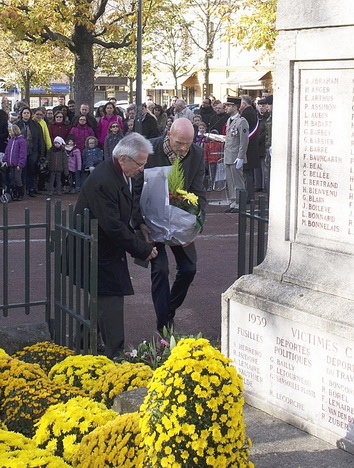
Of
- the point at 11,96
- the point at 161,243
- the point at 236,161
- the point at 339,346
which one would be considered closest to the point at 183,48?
the point at 11,96

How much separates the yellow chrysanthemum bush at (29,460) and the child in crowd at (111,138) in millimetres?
13994

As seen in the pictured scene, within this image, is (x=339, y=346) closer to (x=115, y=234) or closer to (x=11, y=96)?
(x=115, y=234)

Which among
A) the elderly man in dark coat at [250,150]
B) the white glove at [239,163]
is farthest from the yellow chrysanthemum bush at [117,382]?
the elderly man in dark coat at [250,150]

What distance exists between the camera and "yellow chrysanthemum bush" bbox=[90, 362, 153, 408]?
5.20 m

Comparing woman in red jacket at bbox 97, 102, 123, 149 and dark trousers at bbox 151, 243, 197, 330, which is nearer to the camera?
dark trousers at bbox 151, 243, 197, 330

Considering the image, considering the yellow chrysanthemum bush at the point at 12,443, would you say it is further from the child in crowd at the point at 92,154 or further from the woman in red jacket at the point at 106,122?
the woman in red jacket at the point at 106,122

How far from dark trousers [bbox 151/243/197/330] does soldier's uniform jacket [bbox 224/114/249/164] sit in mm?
8113

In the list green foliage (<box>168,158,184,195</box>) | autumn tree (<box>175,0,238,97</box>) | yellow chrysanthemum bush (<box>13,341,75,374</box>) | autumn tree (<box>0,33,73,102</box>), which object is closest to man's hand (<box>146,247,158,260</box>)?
green foliage (<box>168,158,184,195</box>)

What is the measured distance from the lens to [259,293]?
16.1 feet

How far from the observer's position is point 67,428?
4.32 metres

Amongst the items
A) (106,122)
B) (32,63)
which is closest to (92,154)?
(106,122)

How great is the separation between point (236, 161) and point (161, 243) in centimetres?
852

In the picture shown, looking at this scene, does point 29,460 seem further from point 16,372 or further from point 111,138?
point 111,138

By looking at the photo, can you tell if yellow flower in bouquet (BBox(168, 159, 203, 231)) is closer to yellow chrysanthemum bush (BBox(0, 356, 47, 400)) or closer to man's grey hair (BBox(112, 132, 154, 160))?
man's grey hair (BBox(112, 132, 154, 160))
